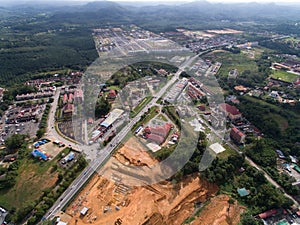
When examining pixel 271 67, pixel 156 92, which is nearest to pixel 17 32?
pixel 156 92

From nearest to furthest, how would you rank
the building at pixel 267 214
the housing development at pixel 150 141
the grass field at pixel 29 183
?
the building at pixel 267 214 < the housing development at pixel 150 141 < the grass field at pixel 29 183

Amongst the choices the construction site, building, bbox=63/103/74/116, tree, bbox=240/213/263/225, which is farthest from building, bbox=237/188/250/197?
building, bbox=63/103/74/116

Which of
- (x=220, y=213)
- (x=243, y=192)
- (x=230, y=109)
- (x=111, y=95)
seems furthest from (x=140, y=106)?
(x=220, y=213)

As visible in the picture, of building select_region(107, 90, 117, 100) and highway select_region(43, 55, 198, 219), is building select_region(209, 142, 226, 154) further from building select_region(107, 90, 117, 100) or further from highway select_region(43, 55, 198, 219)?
building select_region(107, 90, 117, 100)

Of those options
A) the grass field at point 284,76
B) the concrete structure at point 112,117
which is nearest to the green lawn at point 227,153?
the concrete structure at point 112,117

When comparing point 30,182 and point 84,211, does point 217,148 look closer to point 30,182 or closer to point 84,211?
point 84,211

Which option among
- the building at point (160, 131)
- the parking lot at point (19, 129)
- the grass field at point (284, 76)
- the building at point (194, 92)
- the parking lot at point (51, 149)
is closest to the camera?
the parking lot at point (51, 149)

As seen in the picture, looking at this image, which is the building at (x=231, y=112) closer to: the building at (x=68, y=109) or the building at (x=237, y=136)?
the building at (x=237, y=136)

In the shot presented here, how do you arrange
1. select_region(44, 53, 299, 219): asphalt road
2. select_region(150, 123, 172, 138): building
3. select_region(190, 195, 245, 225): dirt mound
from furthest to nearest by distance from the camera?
select_region(150, 123, 172, 138): building
select_region(44, 53, 299, 219): asphalt road
select_region(190, 195, 245, 225): dirt mound
